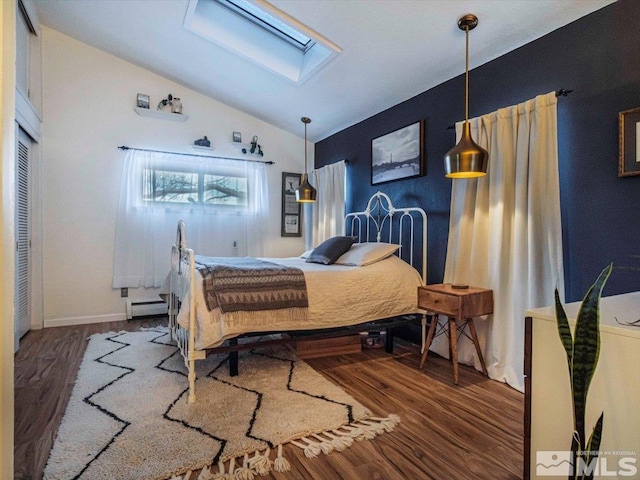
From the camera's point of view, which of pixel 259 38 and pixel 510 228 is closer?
pixel 510 228

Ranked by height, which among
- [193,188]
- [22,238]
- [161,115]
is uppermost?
[161,115]

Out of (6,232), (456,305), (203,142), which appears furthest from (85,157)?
(456,305)

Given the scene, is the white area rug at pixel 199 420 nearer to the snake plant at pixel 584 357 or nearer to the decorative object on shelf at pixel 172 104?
the snake plant at pixel 584 357

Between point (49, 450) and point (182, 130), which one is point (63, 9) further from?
point (49, 450)

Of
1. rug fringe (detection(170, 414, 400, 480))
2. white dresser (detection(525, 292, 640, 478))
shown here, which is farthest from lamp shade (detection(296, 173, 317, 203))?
white dresser (detection(525, 292, 640, 478))

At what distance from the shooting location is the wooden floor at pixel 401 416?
1.51m

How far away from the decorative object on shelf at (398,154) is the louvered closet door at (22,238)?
3.47 m

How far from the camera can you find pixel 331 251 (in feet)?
10.7

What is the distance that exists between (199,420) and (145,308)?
2666mm

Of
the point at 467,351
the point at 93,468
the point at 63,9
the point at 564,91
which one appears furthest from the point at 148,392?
the point at 63,9

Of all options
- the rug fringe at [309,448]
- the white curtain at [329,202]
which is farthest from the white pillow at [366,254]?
the rug fringe at [309,448]

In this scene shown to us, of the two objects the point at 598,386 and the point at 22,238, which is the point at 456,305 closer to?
the point at 598,386

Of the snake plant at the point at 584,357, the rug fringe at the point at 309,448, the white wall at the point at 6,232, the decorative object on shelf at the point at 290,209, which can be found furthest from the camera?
the decorative object on shelf at the point at 290,209

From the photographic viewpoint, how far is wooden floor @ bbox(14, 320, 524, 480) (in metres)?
1.51
